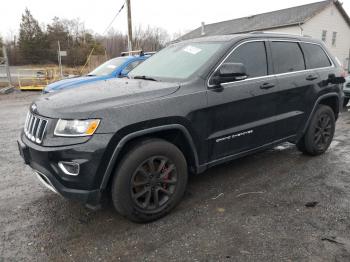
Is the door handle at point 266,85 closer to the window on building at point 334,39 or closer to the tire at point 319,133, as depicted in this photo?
the tire at point 319,133

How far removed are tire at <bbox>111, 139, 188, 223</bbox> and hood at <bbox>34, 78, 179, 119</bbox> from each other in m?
0.45

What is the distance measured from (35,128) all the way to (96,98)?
65 centimetres

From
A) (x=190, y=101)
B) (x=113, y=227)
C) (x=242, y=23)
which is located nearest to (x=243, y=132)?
(x=190, y=101)

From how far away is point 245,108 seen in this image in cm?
350

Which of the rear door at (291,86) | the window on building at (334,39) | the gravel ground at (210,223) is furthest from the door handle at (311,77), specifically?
the window on building at (334,39)

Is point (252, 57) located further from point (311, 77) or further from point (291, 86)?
point (311, 77)

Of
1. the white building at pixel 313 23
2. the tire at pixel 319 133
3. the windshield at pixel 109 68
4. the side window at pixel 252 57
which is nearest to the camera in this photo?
the side window at pixel 252 57

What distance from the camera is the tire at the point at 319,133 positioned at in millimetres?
4543

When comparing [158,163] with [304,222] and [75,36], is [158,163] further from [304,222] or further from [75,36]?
[75,36]

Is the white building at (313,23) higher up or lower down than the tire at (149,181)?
higher up

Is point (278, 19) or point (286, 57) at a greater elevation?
point (278, 19)

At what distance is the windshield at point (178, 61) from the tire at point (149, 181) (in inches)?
36.2

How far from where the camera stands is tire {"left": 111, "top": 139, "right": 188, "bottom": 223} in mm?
2717

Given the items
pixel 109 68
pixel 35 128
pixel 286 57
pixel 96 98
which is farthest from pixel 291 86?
pixel 109 68
